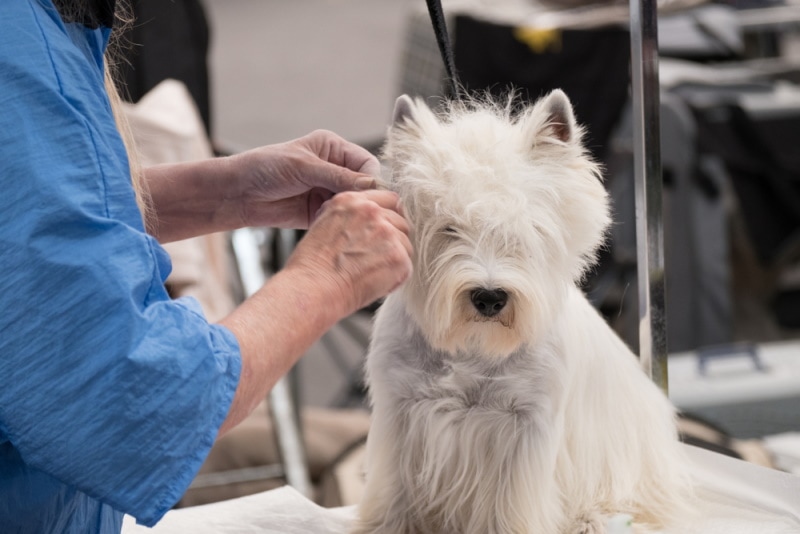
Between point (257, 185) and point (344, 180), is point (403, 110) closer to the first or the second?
point (344, 180)

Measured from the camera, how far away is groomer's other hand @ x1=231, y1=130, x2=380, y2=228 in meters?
1.18

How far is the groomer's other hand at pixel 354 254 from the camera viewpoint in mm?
978

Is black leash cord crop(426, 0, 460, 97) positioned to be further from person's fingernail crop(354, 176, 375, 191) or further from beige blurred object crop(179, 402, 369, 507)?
beige blurred object crop(179, 402, 369, 507)

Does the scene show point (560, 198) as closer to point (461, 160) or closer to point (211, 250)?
point (461, 160)

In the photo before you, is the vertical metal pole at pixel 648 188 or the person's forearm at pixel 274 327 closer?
the person's forearm at pixel 274 327

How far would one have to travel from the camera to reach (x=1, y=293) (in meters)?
0.82

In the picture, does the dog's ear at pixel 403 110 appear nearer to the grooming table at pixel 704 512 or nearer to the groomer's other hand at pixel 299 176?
the groomer's other hand at pixel 299 176

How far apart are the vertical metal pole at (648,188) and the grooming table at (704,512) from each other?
0.49ft

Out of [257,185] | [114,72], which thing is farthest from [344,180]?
[114,72]

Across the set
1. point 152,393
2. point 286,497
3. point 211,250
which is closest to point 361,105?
point 211,250

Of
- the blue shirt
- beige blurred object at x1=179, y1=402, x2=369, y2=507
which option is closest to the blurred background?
beige blurred object at x1=179, y1=402, x2=369, y2=507

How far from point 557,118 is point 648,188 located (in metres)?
0.25

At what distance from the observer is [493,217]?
1029mm

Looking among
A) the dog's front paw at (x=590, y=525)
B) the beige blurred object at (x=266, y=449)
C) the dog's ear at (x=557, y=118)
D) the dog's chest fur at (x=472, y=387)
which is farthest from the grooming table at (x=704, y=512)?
the beige blurred object at (x=266, y=449)
